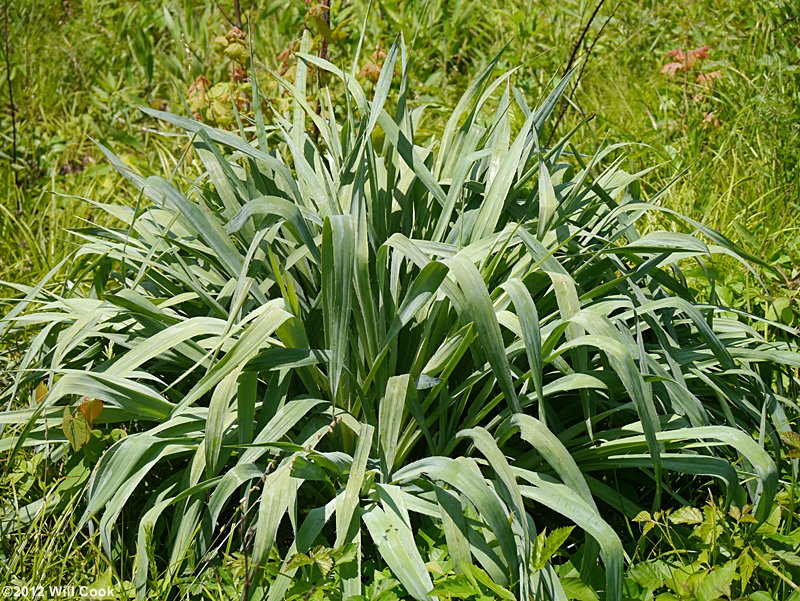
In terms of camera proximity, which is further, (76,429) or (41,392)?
(41,392)

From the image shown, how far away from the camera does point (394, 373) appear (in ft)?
6.40

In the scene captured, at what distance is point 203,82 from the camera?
10.1 feet

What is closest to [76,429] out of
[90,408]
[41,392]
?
[90,408]

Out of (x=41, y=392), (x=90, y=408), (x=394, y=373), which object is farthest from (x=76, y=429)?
(x=394, y=373)

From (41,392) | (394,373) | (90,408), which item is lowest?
(41,392)

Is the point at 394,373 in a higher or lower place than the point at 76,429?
higher

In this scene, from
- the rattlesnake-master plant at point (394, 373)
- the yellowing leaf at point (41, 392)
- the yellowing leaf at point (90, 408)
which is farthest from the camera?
the yellowing leaf at point (41, 392)

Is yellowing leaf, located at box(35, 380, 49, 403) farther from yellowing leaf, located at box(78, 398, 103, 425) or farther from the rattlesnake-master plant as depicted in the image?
yellowing leaf, located at box(78, 398, 103, 425)

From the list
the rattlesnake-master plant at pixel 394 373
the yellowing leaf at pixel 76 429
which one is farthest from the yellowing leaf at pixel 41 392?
the yellowing leaf at pixel 76 429

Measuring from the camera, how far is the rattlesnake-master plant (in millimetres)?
1681

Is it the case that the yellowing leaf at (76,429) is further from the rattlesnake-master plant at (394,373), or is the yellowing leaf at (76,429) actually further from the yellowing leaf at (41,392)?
the yellowing leaf at (41,392)

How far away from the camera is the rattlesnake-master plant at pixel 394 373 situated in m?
1.68

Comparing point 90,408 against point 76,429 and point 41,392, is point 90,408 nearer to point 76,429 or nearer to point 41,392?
point 76,429

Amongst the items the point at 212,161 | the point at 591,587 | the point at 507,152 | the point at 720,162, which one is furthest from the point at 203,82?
the point at 591,587
